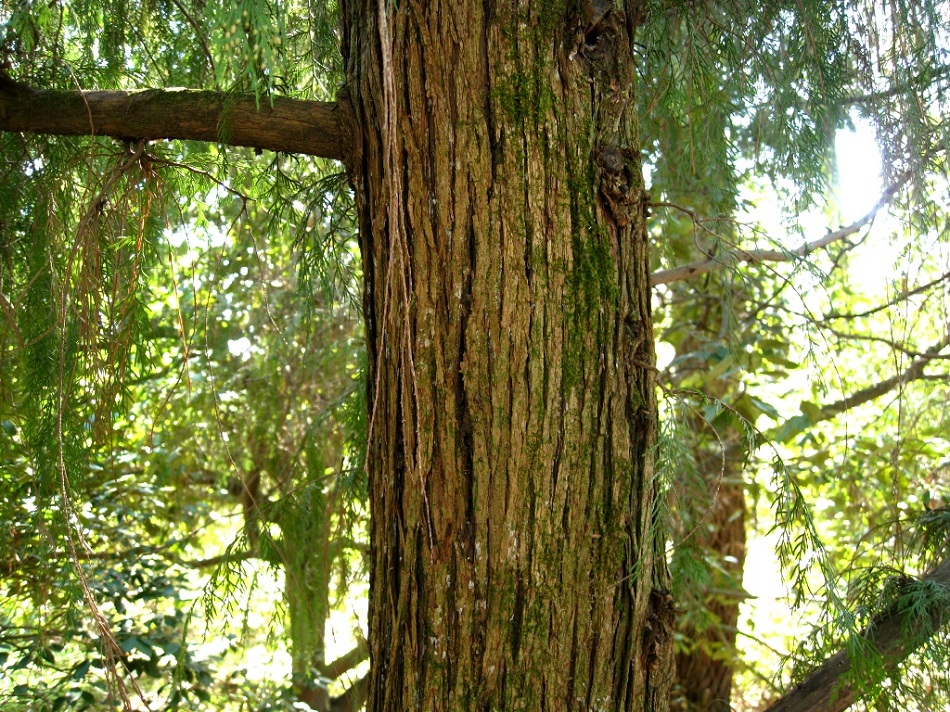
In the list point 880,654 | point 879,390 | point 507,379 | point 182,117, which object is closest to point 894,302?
point 880,654

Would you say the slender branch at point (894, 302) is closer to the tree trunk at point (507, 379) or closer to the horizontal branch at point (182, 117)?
the tree trunk at point (507, 379)

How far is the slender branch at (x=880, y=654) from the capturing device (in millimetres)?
1752

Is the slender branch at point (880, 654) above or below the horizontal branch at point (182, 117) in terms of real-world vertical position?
below

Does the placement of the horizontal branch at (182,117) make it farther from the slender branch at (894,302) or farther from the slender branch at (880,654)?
the slender branch at (880,654)

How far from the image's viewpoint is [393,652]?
139 cm

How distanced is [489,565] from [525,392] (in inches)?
10.9

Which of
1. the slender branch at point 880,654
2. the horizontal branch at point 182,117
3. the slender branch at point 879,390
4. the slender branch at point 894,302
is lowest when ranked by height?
the slender branch at point 880,654

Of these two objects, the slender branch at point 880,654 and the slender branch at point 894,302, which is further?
the slender branch at point 894,302

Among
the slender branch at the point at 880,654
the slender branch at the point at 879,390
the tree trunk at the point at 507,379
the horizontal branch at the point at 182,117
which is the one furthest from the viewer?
the slender branch at the point at 879,390

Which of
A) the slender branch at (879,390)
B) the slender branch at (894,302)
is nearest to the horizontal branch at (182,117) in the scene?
the slender branch at (894,302)

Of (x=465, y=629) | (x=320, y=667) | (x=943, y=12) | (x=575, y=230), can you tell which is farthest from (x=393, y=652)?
(x=320, y=667)

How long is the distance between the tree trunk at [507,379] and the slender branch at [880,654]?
50 cm

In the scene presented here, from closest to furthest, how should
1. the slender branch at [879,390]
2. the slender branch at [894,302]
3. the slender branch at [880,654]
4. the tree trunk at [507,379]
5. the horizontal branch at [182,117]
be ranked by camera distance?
the tree trunk at [507,379]
the horizontal branch at [182,117]
the slender branch at [880,654]
the slender branch at [894,302]
the slender branch at [879,390]

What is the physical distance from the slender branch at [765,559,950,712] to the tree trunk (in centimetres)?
50
